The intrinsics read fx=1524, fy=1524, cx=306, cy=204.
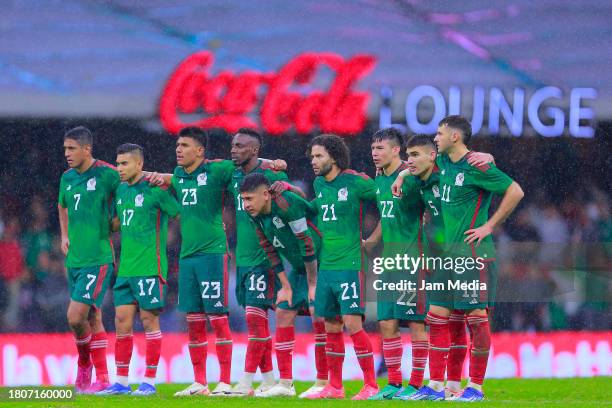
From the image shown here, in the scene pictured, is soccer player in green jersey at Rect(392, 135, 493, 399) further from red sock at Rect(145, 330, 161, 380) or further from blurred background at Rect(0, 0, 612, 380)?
blurred background at Rect(0, 0, 612, 380)

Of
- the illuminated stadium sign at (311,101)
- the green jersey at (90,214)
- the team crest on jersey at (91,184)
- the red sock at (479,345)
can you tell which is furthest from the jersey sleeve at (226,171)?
the illuminated stadium sign at (311,101)

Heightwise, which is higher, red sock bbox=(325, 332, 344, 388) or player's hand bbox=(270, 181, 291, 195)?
player's hand bbox=(270, 181, 291, 195)

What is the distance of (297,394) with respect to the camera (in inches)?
450

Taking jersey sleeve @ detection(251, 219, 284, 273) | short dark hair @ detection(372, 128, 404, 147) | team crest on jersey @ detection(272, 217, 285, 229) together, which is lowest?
jersey sleeve @ detection(251, 219, 284, 273)

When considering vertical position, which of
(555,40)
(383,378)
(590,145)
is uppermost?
(555,40)

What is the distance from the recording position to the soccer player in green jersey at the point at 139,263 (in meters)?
11.0

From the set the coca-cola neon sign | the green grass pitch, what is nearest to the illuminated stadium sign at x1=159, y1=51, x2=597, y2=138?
the coca-cola neon sign

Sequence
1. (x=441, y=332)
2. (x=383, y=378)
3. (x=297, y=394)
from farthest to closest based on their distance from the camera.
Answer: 1. (x=383, y=378)
2. (x=297, y=394)
3. (x=441, y=332)

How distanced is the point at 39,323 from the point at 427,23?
16.3 feet

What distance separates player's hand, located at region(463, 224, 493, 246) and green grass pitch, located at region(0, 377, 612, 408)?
1.06 m

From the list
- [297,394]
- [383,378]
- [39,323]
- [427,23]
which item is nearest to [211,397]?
[297,394]

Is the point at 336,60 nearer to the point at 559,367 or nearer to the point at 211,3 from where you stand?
the point at 211,3

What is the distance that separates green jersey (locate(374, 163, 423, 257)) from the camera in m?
10.5

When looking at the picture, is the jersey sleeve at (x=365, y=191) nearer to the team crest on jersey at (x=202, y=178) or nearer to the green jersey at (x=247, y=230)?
the green jersey at (x=247, y=230)
